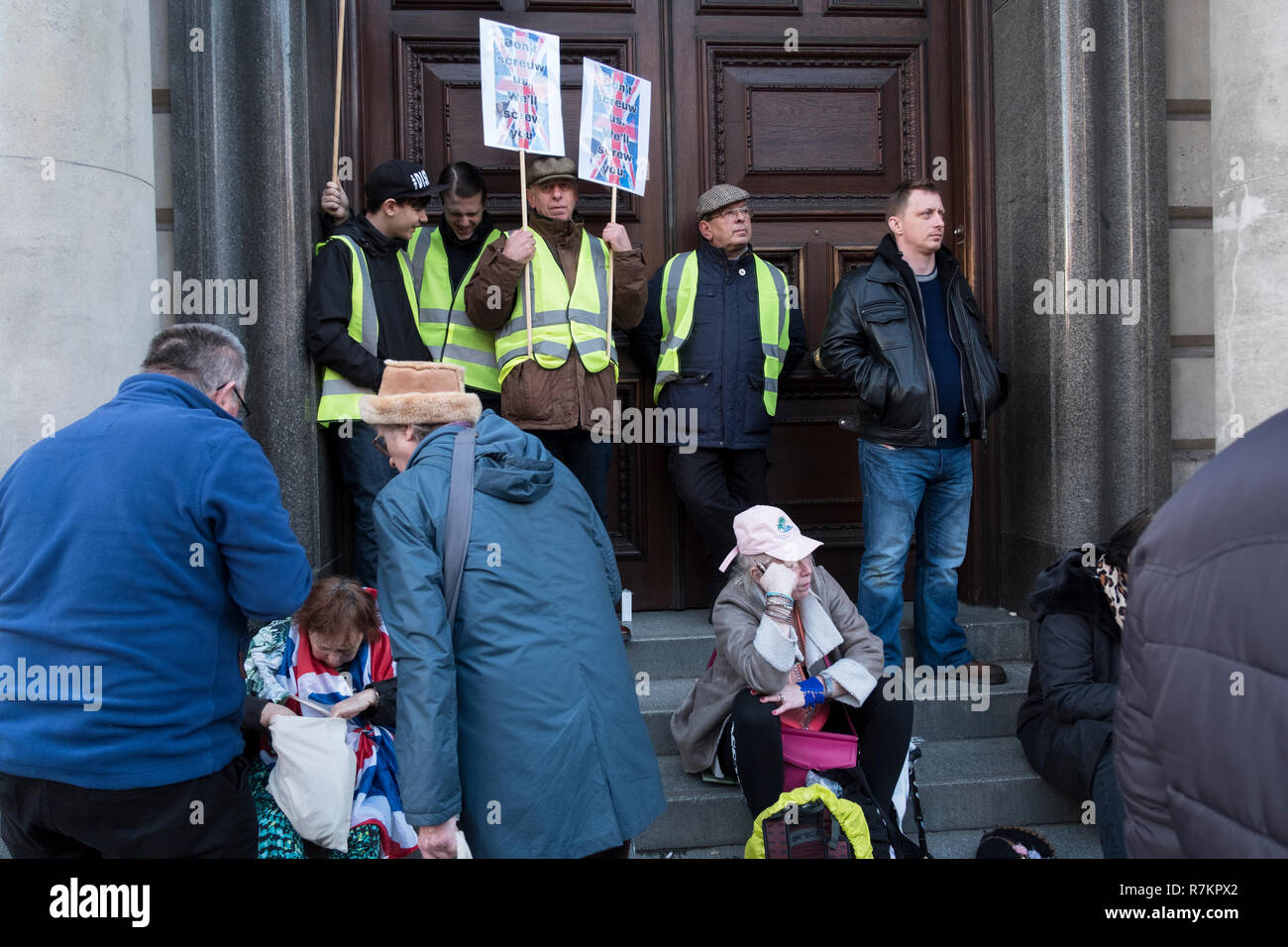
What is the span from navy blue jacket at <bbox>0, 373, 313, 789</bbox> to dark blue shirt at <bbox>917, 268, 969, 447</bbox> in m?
3.49

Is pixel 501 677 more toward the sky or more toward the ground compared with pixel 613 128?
more toward the ground

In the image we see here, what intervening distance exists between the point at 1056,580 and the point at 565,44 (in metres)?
3.72

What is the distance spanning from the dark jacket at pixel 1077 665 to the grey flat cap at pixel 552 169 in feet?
9.22

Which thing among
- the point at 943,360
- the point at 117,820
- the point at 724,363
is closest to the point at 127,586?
the point at 117,820

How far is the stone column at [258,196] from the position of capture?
4977 mm

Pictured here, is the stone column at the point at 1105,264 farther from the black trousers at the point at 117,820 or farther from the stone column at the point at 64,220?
the black trousers at the point at 117,820

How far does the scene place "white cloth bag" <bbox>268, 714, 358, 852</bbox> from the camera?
136 inches

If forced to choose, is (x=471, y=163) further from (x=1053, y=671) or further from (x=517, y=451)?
(x=1053, y=671)

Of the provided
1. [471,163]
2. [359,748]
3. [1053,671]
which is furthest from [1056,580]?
[471,163]

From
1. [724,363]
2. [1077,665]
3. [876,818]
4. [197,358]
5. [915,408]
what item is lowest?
[876,818]

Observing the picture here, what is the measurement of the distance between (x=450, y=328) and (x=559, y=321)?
548 millimetres

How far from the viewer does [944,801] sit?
179 inches

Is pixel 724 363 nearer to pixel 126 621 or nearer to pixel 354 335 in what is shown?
pixel 354 335

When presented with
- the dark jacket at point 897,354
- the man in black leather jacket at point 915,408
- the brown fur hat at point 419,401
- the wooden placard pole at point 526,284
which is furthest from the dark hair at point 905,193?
the brown fur hat at point 419,401
